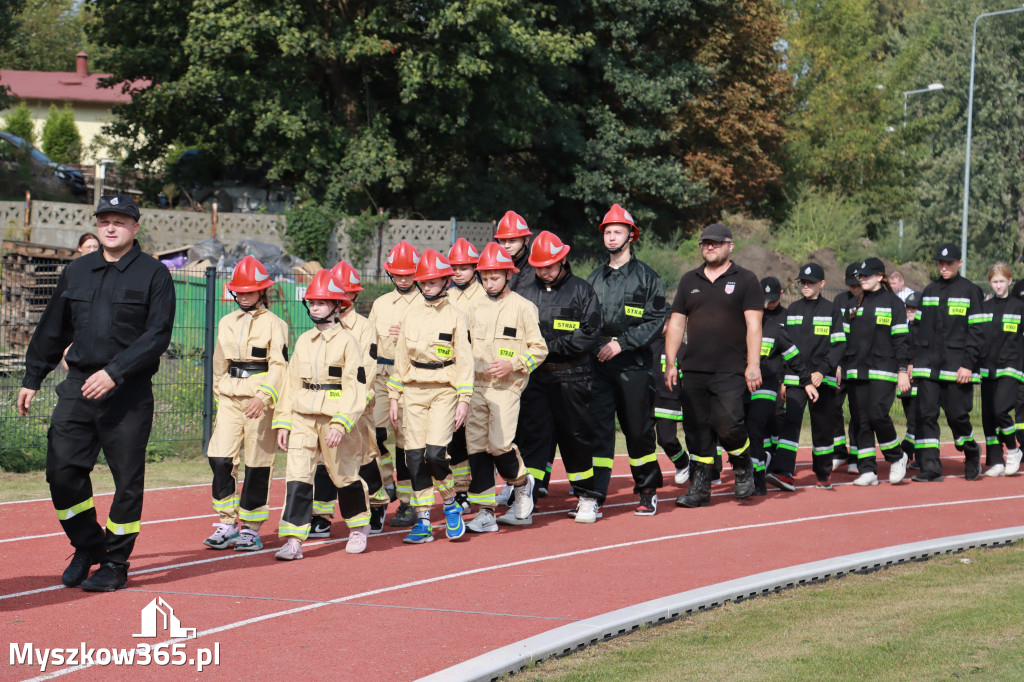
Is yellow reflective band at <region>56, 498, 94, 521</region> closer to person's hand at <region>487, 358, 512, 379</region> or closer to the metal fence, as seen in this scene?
person's hand at <region>487, 358, 512, 379</region>

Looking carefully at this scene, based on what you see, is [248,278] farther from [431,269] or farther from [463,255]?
[463,255]

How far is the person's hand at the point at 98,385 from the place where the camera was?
6.86 meters

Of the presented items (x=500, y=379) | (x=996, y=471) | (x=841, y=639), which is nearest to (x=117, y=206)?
(x=500, y=379)

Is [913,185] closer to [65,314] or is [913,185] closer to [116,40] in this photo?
[116,40]

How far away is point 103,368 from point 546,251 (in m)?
4.04

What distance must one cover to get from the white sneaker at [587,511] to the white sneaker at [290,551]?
106 inches

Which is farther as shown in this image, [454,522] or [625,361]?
[625,361]

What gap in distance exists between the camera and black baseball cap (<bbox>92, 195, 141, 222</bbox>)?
7.19 meters

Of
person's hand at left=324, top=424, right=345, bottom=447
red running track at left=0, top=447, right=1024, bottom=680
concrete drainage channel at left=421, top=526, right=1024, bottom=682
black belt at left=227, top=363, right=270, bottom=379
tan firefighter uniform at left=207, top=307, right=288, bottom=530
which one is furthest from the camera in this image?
black belt at left=227, top=363, right=270, bottom=379

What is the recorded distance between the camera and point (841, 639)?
6332 mm

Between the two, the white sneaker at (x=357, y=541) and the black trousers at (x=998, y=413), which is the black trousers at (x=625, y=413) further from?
the black trousers at (x=998, y=413)

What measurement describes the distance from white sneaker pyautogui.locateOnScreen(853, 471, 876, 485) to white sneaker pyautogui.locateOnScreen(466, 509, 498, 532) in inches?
191

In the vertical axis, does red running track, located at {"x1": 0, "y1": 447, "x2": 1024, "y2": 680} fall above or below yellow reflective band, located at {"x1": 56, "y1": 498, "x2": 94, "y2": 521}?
below

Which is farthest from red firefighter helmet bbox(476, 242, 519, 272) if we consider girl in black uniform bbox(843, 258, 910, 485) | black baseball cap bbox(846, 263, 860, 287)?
black baseball cap bbox(846, 263, 860, 287)
